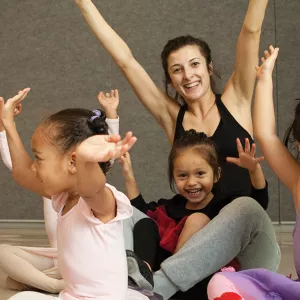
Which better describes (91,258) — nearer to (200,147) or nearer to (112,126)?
(200,147)

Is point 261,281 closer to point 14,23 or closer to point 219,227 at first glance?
point 219,227

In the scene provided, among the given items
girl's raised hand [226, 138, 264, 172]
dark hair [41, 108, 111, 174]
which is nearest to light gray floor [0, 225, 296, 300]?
girl's raised hand [226, 138, 264, 172]

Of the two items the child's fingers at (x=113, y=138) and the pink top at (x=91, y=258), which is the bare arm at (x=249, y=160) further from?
the child's fingers at (x=113, y=138)

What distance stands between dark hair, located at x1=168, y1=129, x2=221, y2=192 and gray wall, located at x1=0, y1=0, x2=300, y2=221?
1.85 m

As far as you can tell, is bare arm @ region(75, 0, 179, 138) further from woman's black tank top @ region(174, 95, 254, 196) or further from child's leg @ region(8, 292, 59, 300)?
child's leg @ region(8, 292, 59, 300)

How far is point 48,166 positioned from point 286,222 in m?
2.65

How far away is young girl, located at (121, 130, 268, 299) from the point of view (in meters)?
2.04

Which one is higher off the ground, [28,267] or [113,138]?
[113,138]

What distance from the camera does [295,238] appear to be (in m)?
1.66

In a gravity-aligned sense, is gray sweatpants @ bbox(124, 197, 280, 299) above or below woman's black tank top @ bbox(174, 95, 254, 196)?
below

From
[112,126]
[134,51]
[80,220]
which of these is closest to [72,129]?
[80,220]

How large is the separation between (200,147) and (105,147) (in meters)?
0.91

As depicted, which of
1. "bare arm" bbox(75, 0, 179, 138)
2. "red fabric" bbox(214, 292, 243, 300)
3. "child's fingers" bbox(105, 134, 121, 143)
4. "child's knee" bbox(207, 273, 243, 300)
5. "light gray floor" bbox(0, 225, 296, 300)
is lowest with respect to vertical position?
"light gray floor" bbox(0, 225, 296, 300)

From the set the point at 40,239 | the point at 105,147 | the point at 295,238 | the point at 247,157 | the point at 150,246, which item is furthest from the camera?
the point at 40,239
